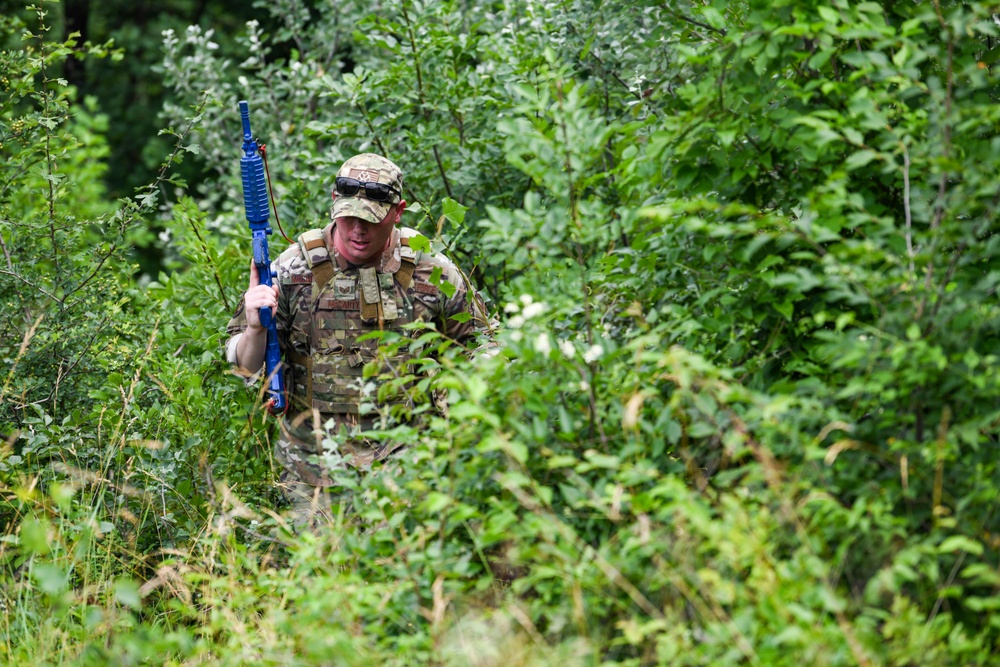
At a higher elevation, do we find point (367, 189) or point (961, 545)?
point (367, 189)

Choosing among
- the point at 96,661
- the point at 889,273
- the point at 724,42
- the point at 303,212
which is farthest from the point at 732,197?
the point at 303,212

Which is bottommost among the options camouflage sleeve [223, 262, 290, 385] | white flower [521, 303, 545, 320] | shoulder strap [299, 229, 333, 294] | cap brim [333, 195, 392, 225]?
camouflage sleeve [223, 262, 290, 385]

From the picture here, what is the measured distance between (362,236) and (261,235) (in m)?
0.44

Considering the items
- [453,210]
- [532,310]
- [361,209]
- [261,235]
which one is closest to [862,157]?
[532,310]

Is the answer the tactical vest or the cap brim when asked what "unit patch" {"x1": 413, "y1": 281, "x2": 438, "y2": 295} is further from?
the cap brim

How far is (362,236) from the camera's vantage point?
4664 millimetres

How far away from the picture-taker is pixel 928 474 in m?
2.77

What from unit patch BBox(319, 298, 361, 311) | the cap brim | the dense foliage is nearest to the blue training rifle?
unit patch BBox(319, 298, 361, 311)

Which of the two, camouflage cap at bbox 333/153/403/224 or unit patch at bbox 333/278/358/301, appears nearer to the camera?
camouflage cap at bbox 333/153/403/224

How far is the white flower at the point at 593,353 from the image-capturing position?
2996 mm

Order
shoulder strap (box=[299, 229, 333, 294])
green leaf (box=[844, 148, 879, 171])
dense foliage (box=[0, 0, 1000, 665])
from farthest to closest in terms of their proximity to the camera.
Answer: shoulder strap (box=[299, 229, 333, 294]) < green leaf (box=[844, 148, 879, 171]) < dense foliage (box=[0, 0, 1000, 665])

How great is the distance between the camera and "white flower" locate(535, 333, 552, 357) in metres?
2.99

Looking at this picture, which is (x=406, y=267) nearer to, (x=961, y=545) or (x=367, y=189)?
(x=367, y=189)

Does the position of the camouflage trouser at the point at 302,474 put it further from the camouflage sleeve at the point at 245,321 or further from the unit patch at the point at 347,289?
the unit patch at the point at 347,289
